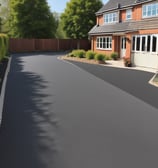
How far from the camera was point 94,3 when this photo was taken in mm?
45688

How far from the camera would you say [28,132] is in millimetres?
6523

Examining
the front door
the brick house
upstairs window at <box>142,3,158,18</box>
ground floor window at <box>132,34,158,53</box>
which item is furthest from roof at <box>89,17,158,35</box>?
the front door

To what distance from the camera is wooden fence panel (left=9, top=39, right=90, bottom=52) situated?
4078cm

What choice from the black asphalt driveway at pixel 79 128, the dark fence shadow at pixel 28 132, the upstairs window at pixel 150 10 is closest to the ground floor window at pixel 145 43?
the upstairs window at pixel 150 10

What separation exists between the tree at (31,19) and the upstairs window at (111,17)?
16.9m

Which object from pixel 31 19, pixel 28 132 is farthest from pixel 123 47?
pixel 31 19

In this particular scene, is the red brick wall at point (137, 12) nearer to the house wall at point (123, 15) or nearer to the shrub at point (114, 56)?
the house wall at point (123, 15)

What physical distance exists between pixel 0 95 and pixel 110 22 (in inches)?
926

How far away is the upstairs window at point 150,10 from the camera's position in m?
22.9

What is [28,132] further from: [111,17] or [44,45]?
[44,45]

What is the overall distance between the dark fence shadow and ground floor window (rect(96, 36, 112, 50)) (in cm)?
2044

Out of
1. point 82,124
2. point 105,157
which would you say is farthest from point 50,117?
point 105,157

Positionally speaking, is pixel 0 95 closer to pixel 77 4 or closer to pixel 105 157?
pixel 105 157

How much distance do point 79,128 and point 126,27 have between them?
68.7ft
